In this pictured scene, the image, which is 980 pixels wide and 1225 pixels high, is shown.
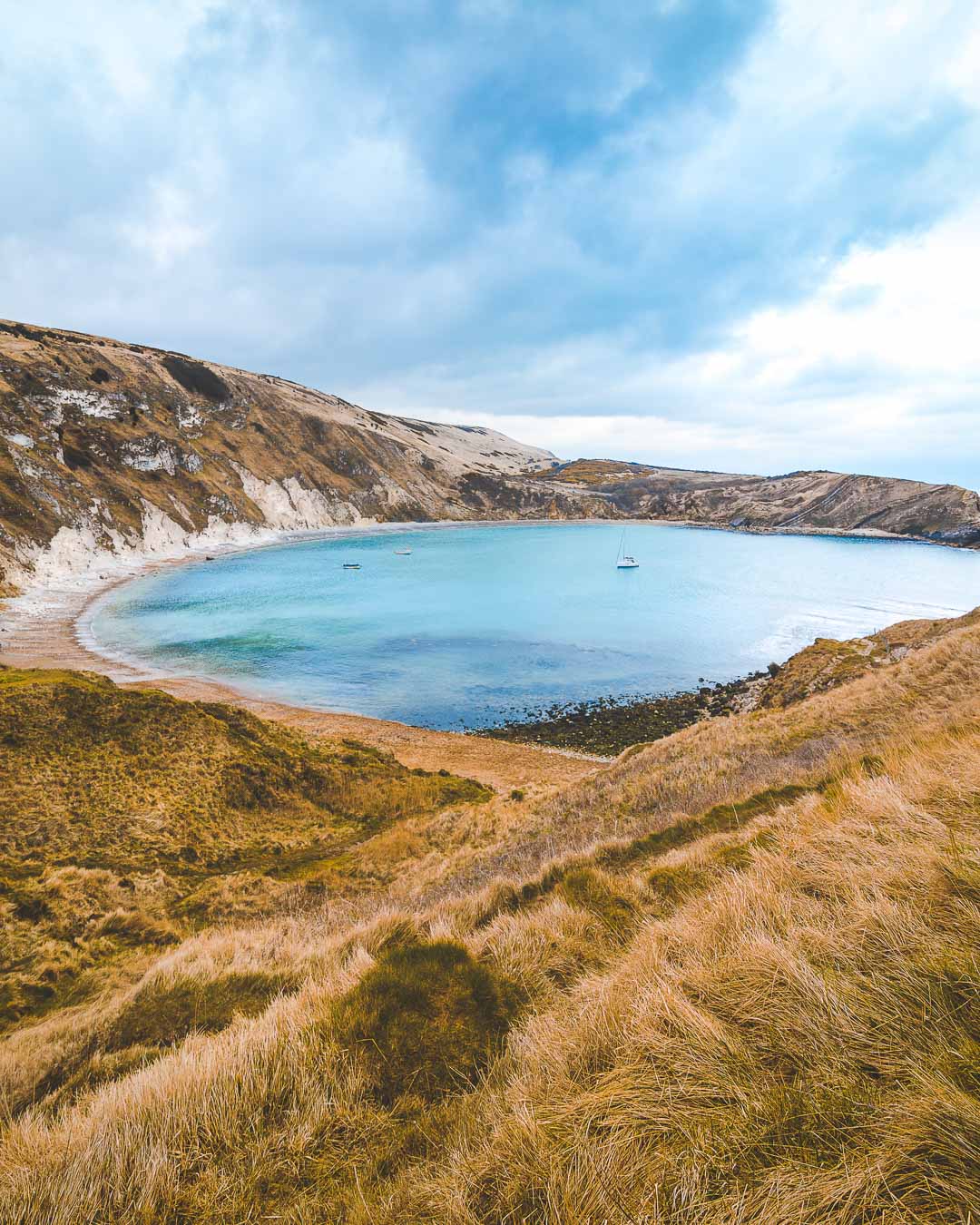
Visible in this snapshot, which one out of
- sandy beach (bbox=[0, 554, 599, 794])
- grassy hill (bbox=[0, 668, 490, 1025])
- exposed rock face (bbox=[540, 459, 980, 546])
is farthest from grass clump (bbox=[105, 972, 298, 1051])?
exposed rock face (bbox=[540, 459, 980, 546])

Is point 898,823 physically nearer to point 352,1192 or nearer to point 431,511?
point 352,1192

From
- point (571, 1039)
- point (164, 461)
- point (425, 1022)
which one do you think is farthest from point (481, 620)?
point (164, 461)

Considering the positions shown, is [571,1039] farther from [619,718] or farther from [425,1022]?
[619,718]

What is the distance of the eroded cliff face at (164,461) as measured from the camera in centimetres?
5891

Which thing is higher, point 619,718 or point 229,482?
point 229,482

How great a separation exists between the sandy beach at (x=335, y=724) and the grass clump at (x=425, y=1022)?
468 inches

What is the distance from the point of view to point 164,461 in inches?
3241

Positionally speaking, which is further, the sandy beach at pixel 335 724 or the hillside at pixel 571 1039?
the sandy beach at pixel 335 724

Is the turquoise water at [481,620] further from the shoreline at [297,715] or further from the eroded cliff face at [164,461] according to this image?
the eroded cliff face at [164,461]

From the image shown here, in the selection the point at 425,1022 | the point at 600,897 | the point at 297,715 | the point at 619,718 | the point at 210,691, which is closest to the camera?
the point at 425,1022

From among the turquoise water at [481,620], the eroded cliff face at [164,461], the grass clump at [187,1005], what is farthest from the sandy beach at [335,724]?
the eroded cliff face at [164,461]

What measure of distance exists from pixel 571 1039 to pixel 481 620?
148 ft

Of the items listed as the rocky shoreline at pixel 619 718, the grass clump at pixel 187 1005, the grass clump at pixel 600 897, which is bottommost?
the rocky shoreline at pixel 619 718

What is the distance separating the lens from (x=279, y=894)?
9.83m
